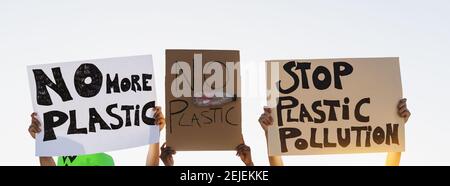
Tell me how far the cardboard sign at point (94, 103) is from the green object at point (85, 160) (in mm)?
228

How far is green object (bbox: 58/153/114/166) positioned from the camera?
6989 millimetres

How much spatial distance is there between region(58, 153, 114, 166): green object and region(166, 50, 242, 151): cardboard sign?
0.87 m

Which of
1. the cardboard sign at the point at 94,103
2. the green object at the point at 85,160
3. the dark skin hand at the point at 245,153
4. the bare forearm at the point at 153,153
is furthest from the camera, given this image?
the green object at the point at 85,160

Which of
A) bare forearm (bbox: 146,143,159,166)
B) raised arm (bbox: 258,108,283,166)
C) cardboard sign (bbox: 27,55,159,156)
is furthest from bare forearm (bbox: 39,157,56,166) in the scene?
raised arm (bbox: 258,108,283,166)

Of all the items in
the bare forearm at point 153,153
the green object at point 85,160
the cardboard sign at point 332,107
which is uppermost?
the cardboard sign at point 332,107

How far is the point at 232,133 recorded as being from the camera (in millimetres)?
6656

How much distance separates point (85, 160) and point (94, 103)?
64 centimetres

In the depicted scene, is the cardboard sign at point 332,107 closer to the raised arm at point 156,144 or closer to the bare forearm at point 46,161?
the raised arm at point 156,144

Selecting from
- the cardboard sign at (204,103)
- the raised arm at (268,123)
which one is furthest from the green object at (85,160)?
the raised arm at (268,123)

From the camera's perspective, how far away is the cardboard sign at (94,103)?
6797 mm

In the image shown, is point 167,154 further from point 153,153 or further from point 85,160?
point 85,160

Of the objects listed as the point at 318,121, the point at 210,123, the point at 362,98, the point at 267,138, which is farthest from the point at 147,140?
the point at 362,98

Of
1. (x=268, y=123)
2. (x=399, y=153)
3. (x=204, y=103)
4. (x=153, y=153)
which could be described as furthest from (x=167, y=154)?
(x=399, y=153)
